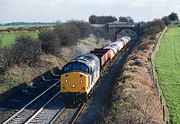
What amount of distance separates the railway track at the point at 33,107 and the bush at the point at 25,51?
19.9 ft

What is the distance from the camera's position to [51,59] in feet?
151

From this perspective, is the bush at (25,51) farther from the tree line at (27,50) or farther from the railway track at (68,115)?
the railway track at (68,115)

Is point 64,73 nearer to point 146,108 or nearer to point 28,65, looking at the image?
point 146,108

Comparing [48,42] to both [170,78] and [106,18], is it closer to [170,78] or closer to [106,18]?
[170,78]

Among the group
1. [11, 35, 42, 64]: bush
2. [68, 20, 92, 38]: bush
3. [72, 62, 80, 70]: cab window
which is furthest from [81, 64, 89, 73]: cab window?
[68, 20, 92, 38]: bush

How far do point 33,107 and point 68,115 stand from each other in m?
3.40

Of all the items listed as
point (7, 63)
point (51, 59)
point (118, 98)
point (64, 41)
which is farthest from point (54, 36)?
point (118, 98)

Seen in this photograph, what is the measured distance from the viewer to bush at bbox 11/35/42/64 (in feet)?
121

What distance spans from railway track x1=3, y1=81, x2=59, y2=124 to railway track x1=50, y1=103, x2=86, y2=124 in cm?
174

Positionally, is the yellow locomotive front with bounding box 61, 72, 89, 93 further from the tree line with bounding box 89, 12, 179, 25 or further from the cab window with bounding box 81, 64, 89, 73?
the tree line with bounding box 89, 12, 179, 25

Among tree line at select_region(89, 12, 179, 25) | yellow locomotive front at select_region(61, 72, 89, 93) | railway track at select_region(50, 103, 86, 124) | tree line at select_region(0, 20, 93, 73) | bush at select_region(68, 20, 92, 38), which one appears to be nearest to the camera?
railway track at select_region(50, 103, 86, 124)

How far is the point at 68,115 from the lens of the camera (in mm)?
23984

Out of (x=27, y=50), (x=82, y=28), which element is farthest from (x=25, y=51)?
(x=82, y=28)

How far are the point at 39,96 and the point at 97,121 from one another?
9572 millimetres
